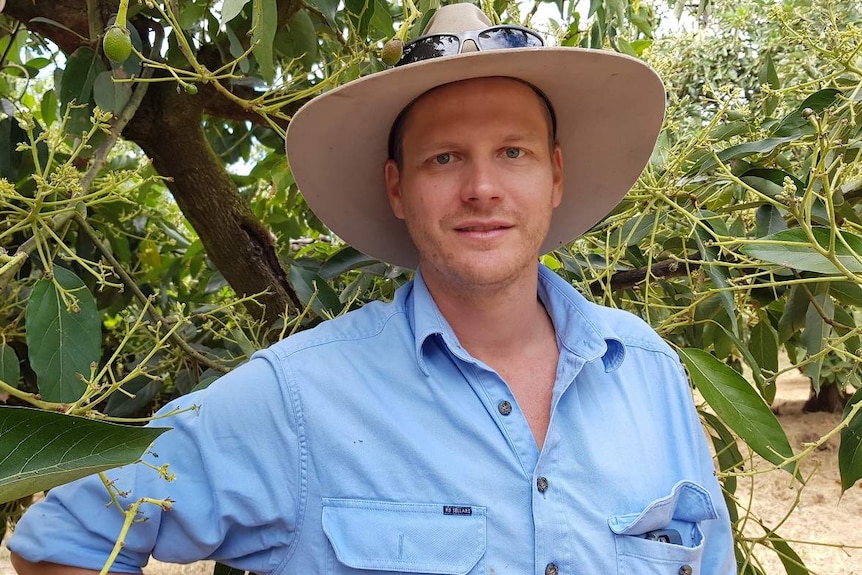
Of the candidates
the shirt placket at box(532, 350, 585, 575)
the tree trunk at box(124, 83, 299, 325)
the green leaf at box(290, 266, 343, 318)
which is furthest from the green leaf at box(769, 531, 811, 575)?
the tree trunk at box(124, 83, 299, 325)

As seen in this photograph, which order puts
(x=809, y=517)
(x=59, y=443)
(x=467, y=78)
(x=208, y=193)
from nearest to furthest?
(x=59, y=443), (x=467, y=78), (x=208, y=193), (x=809, y=517)

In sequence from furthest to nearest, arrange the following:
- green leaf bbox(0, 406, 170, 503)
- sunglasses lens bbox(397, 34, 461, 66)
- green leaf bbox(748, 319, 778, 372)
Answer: green leaf bbox(748, 319, 778, 372) → sunglasses lens bbox(397, 34, 461, 66) → green leaf bbox(0, 406, 170, 503)

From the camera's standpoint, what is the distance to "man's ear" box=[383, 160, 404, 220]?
3.75 ft

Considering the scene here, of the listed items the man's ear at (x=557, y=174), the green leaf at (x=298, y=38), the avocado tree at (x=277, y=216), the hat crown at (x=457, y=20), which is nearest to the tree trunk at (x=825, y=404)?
the avocado tree at (x=277, y=216)

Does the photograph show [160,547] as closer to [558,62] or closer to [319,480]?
[319,480]

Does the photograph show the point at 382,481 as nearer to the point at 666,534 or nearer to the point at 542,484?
the point at 542,484

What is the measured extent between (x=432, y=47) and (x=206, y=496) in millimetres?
587

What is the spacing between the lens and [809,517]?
148 inches

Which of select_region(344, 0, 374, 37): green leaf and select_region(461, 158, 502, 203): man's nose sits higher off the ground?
select_region(344, 0, 374, 37): green leaf

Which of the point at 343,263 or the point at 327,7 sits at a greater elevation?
the point at 327,7

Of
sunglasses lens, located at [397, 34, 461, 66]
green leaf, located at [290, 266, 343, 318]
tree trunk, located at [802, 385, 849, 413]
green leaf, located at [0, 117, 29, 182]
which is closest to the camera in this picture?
sunglasses lens, located at [397, 34, 461, 66]

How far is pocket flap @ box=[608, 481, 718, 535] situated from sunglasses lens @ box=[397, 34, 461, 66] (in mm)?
590

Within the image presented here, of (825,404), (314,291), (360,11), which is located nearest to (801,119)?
(360,11)

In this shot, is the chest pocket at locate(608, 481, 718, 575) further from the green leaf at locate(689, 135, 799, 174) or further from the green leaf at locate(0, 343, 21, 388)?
the green leaf at locate(0, 343, 21, 388)
